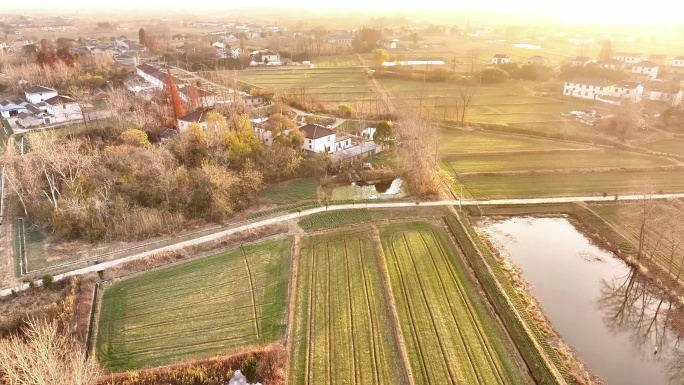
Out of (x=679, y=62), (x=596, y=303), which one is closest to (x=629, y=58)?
(x=679, y=62)

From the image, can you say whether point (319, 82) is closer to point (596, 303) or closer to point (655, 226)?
point (655, 226)

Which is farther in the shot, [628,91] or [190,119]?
[628,91]

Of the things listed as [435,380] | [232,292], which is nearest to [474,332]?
[435,380]

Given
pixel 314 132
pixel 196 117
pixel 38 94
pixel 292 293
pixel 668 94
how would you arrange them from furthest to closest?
1. pixel 668 94
2. pixel 38 94
3. pixel 196 117
4. pixel 314 132
5. pixel 292 293

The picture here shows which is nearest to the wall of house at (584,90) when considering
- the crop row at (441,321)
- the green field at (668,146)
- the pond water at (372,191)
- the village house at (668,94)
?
the village house at (668,94)

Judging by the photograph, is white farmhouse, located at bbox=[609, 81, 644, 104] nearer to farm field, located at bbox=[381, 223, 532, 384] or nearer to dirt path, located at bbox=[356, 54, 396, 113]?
dirt path, located at bbox=[356, 54, 396, 113]

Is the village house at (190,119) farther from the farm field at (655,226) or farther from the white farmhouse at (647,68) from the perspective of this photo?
the white farmhouse at (647,68)
